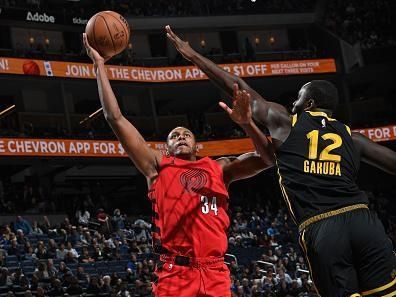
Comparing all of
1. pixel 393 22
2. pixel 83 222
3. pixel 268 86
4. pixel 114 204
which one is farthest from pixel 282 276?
pixel 393 22

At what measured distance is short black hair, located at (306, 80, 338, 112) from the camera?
444cm

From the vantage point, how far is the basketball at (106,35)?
5.32m

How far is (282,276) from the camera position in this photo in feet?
63.3

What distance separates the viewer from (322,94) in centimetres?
444

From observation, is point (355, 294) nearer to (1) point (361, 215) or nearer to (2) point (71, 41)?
(1) point (361, 215)

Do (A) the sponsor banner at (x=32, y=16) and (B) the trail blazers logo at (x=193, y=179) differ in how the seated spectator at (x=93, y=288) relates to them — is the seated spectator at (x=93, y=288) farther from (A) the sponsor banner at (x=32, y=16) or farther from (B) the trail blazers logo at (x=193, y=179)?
(A) the sponsor banner at (x=32, y=16)

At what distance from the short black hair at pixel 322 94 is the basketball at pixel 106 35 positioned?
5.33ft

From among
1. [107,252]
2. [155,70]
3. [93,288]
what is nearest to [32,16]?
[155,70]

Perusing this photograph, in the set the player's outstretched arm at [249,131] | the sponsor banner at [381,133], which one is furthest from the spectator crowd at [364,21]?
the player's outstretched arm at [249,131]

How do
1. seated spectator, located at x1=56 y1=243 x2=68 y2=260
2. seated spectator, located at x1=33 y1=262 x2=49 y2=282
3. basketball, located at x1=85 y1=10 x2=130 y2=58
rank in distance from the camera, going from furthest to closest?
seated spectator, located at x1=56 y1=243 x2=68 y2=260 → seated spectator, located at x1=33 y1=262 x2=49 y2=282 → basketball, located at x1=85 y1=10 x2=130 y2=58

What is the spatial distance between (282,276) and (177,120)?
44.6 feet

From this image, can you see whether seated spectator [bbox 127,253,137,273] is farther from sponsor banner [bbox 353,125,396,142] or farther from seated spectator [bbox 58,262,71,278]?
sponsor banner [bbox 353,125,396,142]

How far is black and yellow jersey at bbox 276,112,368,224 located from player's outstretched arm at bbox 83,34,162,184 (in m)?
1.06

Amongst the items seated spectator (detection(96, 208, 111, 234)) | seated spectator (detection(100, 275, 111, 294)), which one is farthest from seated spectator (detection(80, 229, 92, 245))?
seated spectator (detection(100, 275, 111, 294))
